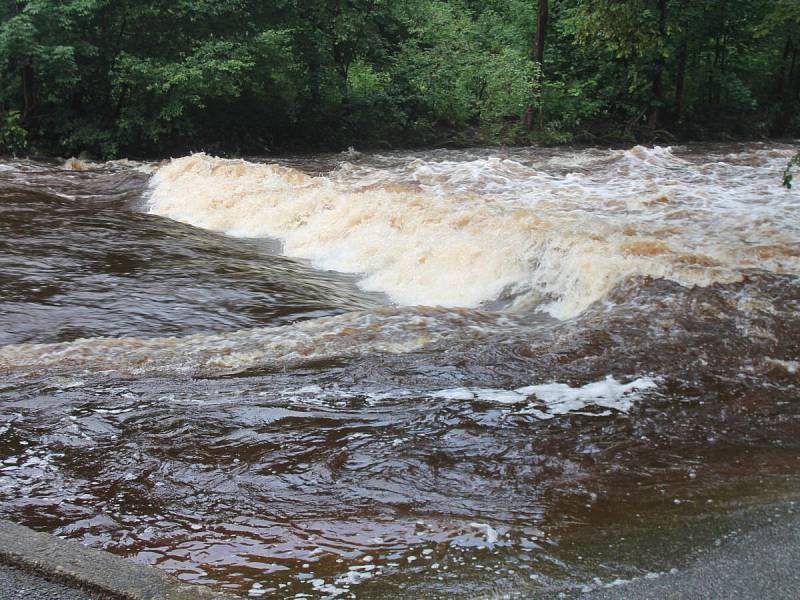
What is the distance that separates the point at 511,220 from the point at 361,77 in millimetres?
13958

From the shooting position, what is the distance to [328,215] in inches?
467

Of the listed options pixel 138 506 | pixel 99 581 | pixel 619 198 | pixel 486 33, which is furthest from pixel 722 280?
pixel 486 33

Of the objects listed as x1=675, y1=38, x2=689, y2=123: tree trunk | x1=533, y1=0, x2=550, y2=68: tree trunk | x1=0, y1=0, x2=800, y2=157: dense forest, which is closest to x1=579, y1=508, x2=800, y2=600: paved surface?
x1=0, y1=0, x2=800, y2=157: dense forest

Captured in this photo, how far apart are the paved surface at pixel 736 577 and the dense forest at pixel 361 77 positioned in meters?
16.0

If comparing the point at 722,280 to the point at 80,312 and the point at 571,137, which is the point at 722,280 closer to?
the point at 80,312

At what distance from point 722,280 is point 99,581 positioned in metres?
6.49

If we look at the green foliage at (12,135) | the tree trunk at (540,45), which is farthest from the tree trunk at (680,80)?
the green foliage at (12,135)

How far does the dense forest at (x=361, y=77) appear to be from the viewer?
1820 centimetres

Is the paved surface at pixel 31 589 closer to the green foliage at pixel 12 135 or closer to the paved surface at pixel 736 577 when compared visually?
the paved surface at pixel 736 577

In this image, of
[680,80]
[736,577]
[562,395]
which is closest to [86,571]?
[736,577]

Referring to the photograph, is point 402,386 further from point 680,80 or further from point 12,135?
point 680,80

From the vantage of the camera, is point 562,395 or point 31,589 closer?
point 31,589

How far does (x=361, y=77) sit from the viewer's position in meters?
22.2

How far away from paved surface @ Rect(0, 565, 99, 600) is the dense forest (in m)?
16.4
